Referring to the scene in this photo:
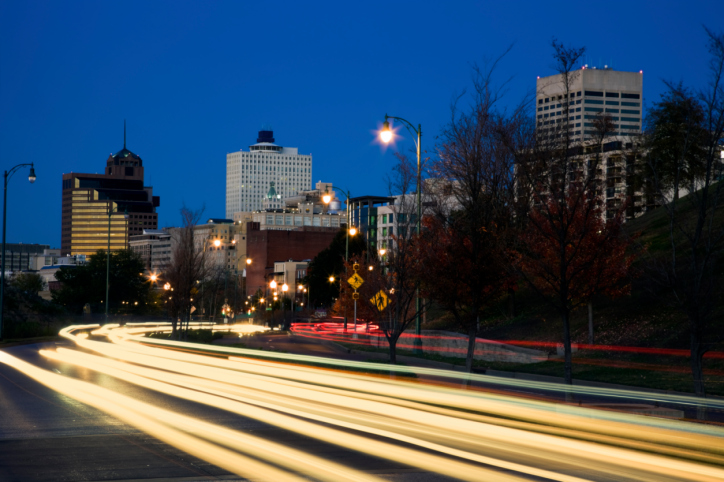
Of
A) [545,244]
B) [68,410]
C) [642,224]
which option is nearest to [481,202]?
[545,244]

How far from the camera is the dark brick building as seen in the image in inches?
7003

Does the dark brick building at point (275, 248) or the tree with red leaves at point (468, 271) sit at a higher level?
the dark brick building at point (275, 248)

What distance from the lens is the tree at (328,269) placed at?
93.3 meters

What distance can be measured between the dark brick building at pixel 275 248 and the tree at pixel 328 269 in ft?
240

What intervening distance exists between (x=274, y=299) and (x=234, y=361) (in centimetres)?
11293

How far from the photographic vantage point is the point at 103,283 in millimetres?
107750

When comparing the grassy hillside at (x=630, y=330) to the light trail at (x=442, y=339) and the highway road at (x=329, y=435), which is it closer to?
the light trail at (x=442, y=339)

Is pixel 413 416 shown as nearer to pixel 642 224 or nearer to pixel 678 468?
pixel 678 468

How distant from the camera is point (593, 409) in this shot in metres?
12.8

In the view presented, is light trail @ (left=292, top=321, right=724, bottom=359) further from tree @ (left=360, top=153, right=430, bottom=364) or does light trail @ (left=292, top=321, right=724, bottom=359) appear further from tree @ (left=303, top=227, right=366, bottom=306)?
tree @ (left=303, top=227, right=366, bottom=306)

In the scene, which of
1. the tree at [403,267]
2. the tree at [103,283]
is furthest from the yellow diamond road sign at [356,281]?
the tree at [103,283]

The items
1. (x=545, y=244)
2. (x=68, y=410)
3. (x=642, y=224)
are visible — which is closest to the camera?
(x=68, y=410)

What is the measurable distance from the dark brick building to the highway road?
15900cm

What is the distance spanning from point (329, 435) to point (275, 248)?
16780 centimetres
